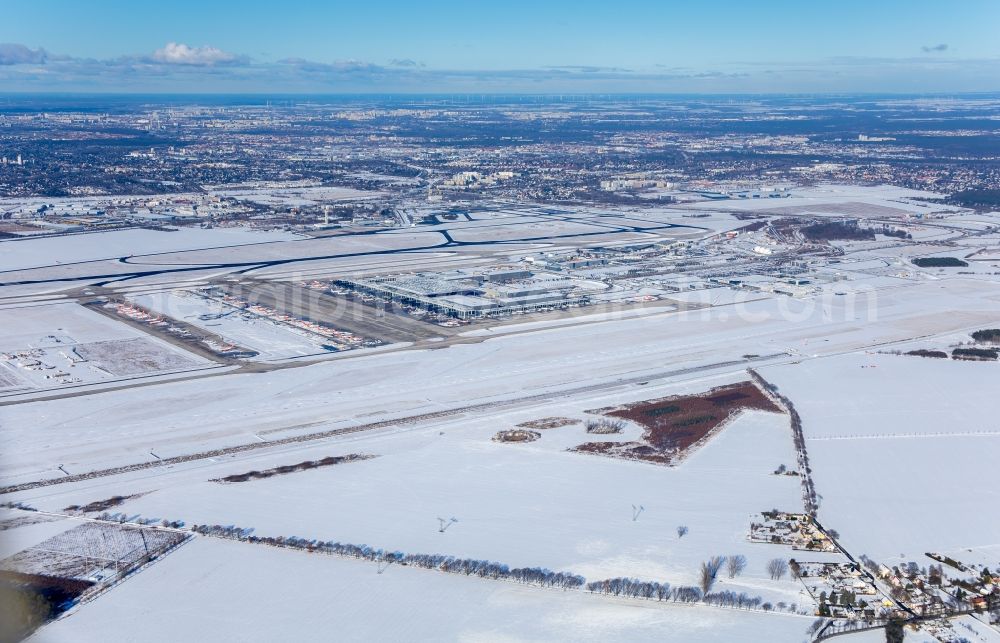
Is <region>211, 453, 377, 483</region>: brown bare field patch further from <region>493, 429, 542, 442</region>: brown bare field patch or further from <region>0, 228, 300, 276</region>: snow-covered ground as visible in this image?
<region>0, 228, 300, 276</region>: snow-covered ground

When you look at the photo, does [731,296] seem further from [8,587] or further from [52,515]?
[8,587]

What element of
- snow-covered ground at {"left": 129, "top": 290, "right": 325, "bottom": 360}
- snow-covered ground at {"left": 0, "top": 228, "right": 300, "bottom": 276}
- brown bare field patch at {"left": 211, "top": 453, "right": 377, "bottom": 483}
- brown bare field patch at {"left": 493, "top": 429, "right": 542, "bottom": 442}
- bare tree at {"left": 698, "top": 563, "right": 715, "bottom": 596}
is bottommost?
brown bare field patch at {"left": 211, "top": 453, "right": 377, "bottom": 483}

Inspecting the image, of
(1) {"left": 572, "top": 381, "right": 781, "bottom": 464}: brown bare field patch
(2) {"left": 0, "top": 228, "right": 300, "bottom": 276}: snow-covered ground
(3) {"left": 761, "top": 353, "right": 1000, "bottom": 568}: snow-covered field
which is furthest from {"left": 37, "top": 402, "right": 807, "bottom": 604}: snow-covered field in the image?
(2) {"left": 0, "top": 228, "right": 300, "bottom": 276}: snow-covered ground

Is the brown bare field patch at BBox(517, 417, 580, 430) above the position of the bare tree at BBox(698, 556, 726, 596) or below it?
above

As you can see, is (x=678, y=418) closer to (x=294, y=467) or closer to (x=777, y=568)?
(x=777, y=568)

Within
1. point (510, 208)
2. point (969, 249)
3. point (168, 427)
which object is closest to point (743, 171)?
point (510, 208)

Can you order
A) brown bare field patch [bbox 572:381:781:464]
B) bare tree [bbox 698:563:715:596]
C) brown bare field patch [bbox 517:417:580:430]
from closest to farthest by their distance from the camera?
1. bare tree [bbox 698:563:715:596]
2. brown bare field patch [bbox 572:381:781:464]
3. brown bare field patch [bbox 517:417:580:430]
